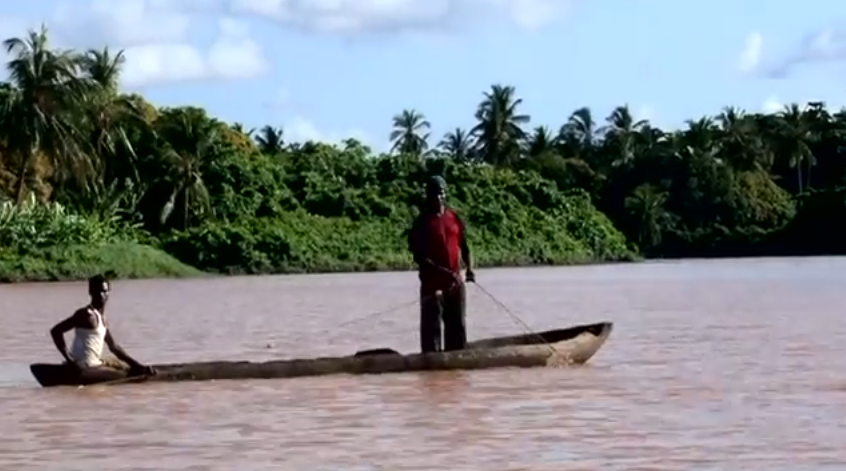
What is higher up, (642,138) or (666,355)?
(642,138)

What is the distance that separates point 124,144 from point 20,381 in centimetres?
3849

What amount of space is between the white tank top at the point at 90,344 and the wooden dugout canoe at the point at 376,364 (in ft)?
0.44

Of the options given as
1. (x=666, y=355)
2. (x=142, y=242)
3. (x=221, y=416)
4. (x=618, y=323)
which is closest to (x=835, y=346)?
(x=666, y=355)

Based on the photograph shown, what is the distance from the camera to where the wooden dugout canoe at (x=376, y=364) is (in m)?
13.7

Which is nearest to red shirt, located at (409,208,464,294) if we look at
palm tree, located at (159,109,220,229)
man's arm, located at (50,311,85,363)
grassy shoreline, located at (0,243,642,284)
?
man's arm, located at (50,311,85,363)

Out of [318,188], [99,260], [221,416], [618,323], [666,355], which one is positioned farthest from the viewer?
[318,188]

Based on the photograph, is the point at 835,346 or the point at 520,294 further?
the point at 520,294

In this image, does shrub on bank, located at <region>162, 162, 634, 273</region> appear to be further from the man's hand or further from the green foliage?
the man's hand

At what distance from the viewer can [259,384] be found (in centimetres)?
1408

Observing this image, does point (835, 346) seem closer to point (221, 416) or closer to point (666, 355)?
point (666, 355)

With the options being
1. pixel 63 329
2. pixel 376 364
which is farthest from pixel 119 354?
pixel 376 364

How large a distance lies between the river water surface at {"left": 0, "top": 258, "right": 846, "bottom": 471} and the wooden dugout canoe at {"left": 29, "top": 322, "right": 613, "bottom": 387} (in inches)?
4.3

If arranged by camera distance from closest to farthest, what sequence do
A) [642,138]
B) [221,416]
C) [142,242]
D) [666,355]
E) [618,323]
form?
1. [221,416]
2. [666,355]
3. [618,323]
4. [142,242]
5. [642,138]

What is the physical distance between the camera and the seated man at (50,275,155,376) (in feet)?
44.1
